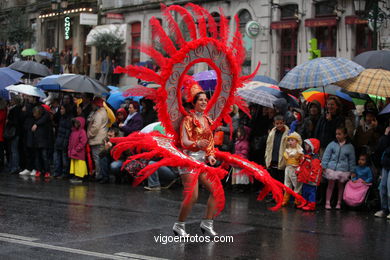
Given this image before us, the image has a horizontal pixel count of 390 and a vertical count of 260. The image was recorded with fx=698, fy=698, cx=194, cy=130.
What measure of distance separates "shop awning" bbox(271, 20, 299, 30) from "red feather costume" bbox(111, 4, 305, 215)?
19509 millimetres

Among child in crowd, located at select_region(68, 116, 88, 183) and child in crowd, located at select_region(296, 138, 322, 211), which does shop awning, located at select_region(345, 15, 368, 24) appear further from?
child in crowd, located at select_region(296, 138, 322, 211)

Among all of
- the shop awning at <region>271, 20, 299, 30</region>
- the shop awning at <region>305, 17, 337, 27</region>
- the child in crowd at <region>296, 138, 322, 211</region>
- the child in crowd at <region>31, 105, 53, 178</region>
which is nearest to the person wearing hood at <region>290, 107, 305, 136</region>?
the child in crowd at <region>296, 138, 322, 211</region>

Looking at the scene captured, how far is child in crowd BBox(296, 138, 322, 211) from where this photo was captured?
12445 millimetres

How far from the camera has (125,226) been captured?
9586mm

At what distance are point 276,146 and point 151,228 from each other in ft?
16.4

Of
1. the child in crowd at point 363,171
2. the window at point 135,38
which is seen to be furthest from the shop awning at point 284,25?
the child in crowd at point 363,171

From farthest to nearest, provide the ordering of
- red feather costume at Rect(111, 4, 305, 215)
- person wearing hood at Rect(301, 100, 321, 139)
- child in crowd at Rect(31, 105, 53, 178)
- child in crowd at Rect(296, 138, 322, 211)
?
child in crowd at Rect(31, 105, 53, 178)
person wearing hood at Rect(301, 100, 321, 139)
child in crowd at Rect(296, 138, 322, 211)
red feather costume at Rect(111, 4, 305, 215)

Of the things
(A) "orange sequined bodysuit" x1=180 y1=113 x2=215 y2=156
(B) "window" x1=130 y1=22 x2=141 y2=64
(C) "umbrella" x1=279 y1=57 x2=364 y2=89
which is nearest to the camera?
(A) "orange sequined bodysuit" x1=180 y1=113 x2=215 y2=156

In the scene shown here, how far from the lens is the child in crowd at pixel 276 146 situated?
45.2 feet

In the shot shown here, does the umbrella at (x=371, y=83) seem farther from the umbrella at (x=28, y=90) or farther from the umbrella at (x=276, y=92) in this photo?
the umbrella at (x=28, y=90)

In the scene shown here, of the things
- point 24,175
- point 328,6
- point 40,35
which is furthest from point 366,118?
point 40,35

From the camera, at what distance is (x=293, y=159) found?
13.0 meters

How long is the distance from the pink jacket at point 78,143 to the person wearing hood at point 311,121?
16.9 feet

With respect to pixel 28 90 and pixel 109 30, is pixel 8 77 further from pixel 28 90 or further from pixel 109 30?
pixel 109 30
